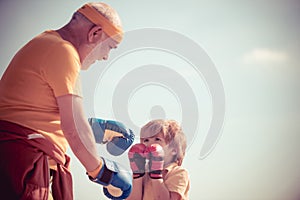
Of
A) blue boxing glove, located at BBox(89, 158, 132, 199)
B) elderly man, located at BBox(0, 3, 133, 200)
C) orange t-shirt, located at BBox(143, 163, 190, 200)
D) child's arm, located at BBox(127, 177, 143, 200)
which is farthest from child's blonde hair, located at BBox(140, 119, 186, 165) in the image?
elderly man, located at BBox(0, 3, 133, 200)

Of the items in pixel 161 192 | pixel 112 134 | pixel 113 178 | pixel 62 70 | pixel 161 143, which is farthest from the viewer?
pixel 161 143

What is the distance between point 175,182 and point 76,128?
1.37 metres

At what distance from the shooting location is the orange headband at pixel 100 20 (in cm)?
148

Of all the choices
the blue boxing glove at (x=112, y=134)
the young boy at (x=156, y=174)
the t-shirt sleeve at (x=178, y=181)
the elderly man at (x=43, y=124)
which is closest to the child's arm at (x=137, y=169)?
the young boy at (x=156, y=174)

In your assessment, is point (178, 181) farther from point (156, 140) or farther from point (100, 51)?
point (100, 51)

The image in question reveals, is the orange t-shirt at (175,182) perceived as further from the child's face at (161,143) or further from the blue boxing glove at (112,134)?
the blue boxing glove at (112,134)

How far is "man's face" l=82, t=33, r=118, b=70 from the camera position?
4.95ft

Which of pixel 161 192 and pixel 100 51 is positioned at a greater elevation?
pixel 100 51

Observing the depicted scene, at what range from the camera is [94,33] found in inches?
58.5

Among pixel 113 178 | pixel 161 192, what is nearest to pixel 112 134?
pixel 113 178

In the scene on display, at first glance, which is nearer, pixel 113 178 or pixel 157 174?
pixel 113 178

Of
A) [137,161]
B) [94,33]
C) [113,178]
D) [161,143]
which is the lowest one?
[113,178]

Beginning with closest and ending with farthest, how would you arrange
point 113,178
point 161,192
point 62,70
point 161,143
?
1. point 62,70
2. point 113,178
3. point 161,192
4. point 161,143

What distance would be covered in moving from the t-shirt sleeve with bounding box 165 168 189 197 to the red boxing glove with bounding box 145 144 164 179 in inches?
3.3
